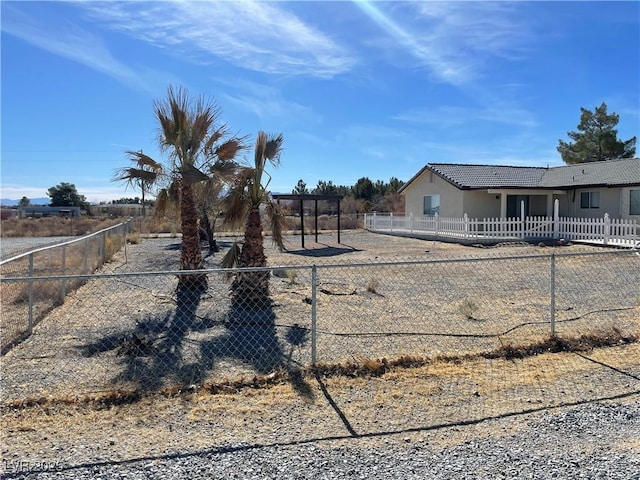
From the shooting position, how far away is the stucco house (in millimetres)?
23625

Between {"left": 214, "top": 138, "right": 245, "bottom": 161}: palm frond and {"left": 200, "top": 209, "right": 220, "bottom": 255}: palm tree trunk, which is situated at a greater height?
{"left": 214, "top": 138, "right": 245, "bottom": 161}: palm frond

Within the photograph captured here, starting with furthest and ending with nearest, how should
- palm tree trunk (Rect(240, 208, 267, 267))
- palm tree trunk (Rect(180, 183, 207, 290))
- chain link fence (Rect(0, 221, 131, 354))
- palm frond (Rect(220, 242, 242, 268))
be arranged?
1. palm tree trunk (Rect(180, 183, 207, 290))
2. palm frond (Rect(220, 242, 242, 268))
3. palm tree trunk (Rect(240, 208, 267, 267))
4. chain link fence (Rect(0, 221, 131, 354))

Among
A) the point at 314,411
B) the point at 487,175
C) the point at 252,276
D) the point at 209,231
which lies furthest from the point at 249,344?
the point at 487,175

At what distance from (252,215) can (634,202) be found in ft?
67.1

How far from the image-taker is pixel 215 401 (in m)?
4.77

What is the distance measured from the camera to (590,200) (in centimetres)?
2517

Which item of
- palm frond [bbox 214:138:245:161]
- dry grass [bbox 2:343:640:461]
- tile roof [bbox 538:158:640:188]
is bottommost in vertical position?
dry grass [bbox 2:343:640:461]

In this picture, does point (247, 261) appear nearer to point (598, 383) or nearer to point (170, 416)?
point (170, 416)

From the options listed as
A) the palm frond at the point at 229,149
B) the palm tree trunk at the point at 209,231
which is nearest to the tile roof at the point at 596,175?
the palm tree trunk at the point at 209,231

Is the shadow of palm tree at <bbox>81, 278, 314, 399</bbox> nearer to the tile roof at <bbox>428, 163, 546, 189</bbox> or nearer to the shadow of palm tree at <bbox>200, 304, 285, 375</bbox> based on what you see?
the shadow of palm tree at <bbox>200, 304, 285, 375</bbox>

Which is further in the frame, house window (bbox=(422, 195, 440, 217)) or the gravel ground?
house window (bbox=(422, 195, 440, 217))

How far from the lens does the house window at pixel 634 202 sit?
2265 centimetres

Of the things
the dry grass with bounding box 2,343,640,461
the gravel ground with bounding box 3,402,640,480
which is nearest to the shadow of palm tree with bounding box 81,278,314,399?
the dry grass with bounding box 2,343,640,461

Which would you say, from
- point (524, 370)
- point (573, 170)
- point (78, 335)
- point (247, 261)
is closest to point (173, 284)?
point (247, 261)
